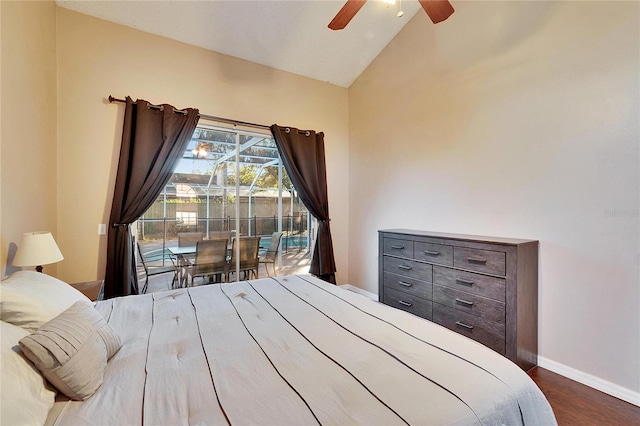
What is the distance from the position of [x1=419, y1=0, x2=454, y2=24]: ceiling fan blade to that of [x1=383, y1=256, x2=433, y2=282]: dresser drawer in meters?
2.07

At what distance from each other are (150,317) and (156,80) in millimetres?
2651

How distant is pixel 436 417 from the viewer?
0.81 metres

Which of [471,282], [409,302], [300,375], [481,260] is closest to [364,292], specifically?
[409,302]

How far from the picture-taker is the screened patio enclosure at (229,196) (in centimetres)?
323

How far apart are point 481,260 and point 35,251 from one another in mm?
3203

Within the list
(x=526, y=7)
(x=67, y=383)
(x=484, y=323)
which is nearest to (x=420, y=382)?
(x=67, y=383)

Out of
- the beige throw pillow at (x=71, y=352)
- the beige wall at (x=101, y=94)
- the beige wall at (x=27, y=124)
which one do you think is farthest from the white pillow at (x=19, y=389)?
the beige wall at (x=101, y=94)

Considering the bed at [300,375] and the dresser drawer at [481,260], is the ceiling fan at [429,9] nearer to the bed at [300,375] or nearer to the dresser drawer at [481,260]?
the dresser drawer at [481,260]

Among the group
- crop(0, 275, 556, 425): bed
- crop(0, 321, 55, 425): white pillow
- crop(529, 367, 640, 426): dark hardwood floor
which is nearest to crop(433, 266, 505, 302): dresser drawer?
crop(529, 367, 640, 426): dark hardwood floor

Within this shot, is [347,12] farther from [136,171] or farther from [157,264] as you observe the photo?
[157,264]

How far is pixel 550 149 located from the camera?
2234 millimetres

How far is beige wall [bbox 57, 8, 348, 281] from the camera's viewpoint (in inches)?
105

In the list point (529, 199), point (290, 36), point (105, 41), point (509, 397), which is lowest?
point (509, 397)

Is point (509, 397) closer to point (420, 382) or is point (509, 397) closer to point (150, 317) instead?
Answer: point (420, 382)
